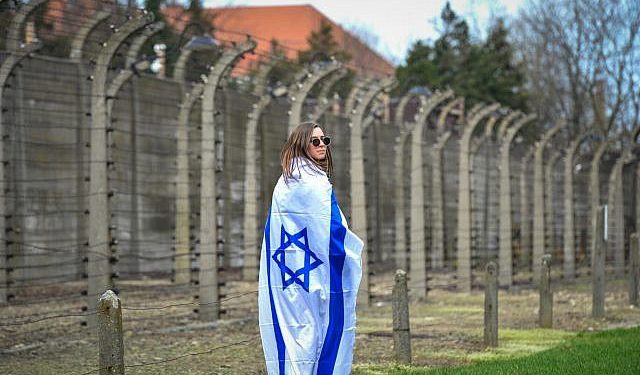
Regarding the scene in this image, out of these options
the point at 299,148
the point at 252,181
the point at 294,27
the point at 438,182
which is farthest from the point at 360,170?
the point at 294,27

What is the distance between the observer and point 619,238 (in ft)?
76.9

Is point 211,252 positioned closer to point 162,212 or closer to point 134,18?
point 134,18

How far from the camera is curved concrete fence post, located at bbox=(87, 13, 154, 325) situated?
38.2 ft

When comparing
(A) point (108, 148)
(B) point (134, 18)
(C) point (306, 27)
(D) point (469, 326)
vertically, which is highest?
(C) point (306, 27)

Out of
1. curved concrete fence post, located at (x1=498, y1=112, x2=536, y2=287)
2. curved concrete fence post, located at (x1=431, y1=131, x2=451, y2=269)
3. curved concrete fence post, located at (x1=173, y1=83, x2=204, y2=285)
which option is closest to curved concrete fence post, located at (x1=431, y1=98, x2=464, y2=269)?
curved concrete fence post, located at (x1=431, y1=131, x2=451, y2=269)

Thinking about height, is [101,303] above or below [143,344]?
above

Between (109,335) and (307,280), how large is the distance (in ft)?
3.91

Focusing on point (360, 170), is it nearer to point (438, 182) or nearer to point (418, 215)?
point (418, 215)

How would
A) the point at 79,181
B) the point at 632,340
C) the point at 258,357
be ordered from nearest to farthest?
the point at 258,357 < the point at 632,340 < the point at 79,181

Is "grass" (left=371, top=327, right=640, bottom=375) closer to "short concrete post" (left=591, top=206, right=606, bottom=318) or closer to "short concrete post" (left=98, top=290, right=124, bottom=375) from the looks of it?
"short concrete post" (left=591, top=206, right=606, bottom=318)

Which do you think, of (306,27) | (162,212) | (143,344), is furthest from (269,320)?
(306,27)

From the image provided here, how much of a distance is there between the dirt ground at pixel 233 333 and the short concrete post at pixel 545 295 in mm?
124

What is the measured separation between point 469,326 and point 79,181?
732 cm

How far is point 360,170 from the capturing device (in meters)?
15.4
